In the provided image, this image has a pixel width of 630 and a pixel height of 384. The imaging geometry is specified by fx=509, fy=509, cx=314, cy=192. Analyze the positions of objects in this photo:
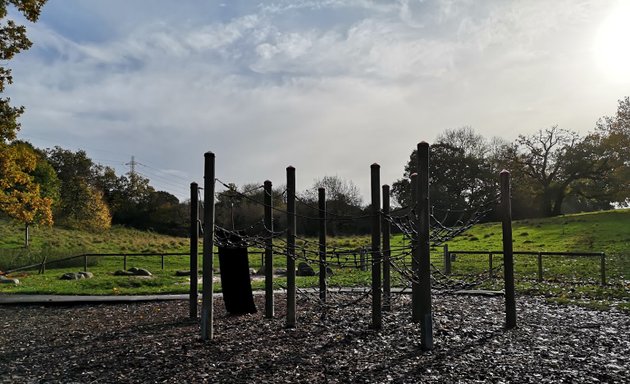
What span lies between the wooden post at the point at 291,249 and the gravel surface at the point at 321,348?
30 centimetres

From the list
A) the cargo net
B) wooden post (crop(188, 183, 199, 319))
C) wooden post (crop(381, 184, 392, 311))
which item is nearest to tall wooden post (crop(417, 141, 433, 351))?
the cargo net

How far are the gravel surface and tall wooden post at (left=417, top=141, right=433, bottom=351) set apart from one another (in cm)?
34

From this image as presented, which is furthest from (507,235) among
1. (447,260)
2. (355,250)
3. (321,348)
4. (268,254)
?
(447,260)

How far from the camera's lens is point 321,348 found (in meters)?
6.77

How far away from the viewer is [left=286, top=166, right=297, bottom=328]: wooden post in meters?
8.26

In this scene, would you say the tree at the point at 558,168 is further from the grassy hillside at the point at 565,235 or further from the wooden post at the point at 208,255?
the wooden post at the point at 208,255

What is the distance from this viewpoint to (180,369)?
575 cm

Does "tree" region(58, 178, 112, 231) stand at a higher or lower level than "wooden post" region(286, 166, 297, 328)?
higher

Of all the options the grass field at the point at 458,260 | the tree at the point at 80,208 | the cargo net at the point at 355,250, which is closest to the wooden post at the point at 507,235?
the cargo net at the point at 355,250

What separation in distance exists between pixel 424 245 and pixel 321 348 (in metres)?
1.95

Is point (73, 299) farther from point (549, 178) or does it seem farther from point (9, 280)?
point (549, 178)

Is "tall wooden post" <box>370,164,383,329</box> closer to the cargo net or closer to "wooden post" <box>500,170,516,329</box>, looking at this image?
the cargo net

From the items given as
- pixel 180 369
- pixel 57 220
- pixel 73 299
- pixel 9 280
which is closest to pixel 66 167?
pixel 57 220

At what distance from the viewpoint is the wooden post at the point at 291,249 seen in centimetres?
826
